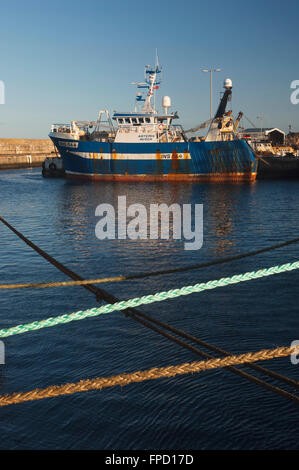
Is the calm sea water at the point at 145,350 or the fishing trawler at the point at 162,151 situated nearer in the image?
the calm sea water at the point at 145,350

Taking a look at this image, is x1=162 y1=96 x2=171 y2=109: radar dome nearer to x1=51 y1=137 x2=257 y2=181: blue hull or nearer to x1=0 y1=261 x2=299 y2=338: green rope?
x1=51 y1=137 x2=257 y2=181: blue hull

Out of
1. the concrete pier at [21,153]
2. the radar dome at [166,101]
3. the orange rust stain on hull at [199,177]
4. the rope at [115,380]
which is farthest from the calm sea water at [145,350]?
the concrete pier at [21,153]

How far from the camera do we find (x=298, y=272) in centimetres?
1490

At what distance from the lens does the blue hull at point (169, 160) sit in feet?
174

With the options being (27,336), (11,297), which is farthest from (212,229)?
(27,336)

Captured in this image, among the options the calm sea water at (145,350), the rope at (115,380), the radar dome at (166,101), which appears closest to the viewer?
the rope at (115,380)

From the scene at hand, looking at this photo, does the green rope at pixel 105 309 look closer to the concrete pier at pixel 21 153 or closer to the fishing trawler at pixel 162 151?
the fishing trawler at pixel 162 151

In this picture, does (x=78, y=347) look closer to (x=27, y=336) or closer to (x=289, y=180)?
(x=27, y=336)

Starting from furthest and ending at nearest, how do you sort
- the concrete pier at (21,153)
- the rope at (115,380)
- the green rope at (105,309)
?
the concrete pier at (21,153)
the green rope at (105,309)
the rope at (115,380)

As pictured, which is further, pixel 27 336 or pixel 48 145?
pixel 48 145

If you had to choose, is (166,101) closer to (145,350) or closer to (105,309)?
(145,350)

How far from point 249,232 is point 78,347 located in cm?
1594

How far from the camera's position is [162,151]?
5372 cm

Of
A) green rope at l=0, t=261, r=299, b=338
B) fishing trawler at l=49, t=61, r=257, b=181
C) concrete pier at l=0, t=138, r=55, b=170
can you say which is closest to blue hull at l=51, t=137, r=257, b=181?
fishing trawler at l=49, t=61, r=257, b=181
